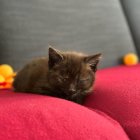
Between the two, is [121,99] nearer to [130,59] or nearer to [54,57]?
[54,57]

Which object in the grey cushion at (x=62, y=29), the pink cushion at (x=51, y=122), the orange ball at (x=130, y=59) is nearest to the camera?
the pink cushion at (x=51, y=122)

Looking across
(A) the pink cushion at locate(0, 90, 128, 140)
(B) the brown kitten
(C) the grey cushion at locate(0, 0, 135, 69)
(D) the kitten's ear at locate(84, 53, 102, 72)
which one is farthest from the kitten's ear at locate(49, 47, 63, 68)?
(C) the grey cushion at locate(0, 0, 135, 69)

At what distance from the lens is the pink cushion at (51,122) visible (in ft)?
2.80

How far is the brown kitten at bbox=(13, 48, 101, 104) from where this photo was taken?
52.0 inches

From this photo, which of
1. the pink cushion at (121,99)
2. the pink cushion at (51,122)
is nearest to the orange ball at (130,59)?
the pink cushion at (121,99)

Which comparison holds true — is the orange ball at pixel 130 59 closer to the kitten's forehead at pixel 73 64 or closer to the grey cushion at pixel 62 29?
the grey cushion at pixel 62 29

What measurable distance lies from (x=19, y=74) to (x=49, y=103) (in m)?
0.50

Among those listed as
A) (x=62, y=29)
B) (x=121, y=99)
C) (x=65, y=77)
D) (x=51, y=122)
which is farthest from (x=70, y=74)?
(x=62, y=29)

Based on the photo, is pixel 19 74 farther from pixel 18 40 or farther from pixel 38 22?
pixel 38 22

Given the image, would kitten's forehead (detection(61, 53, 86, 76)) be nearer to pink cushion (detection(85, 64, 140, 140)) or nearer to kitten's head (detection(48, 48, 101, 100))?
kitten's head (detection(48, 48, 101, 100))

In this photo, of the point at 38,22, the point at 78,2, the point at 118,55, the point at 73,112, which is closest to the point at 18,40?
the point at 38,22

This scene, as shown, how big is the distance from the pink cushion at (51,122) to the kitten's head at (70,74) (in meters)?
0.24

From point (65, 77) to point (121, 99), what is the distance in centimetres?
23

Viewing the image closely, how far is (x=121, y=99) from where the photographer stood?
1.21 metres
